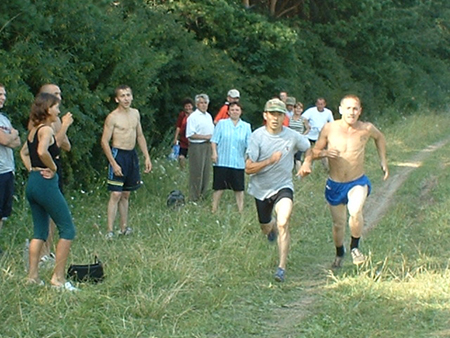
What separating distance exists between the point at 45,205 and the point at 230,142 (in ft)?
14.5

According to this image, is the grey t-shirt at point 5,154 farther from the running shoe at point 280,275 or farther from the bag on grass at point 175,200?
the bag on grass at point 175,200

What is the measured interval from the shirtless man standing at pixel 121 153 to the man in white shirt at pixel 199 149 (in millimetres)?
2063

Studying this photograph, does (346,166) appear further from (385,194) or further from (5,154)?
(385,194)

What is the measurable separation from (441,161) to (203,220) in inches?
410

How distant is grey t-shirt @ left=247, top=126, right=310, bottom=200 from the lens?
308 inches

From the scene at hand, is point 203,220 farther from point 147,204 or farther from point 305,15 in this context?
point 305,15

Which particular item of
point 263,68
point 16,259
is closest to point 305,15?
point 263,68

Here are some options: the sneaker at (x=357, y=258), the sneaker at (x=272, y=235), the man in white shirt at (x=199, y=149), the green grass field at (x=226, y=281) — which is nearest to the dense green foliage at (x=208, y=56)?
the man in white shirt at (x=199, y=149)

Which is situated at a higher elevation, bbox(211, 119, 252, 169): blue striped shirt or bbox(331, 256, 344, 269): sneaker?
bbox(211, 119, 252, 169): blue striped shirt

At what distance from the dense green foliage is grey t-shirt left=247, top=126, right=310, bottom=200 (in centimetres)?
326

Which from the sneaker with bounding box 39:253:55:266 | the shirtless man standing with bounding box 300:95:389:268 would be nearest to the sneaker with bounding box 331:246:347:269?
the shirtless man standing with bounding box 300:95:389:268

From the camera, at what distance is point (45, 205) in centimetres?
643

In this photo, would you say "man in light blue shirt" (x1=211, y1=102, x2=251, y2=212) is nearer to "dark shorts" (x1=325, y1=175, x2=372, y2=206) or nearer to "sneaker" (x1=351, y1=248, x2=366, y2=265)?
"dark shorts" (x1=325, y1=175, x2=372, y2=206)

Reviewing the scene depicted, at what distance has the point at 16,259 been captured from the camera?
727 cm
